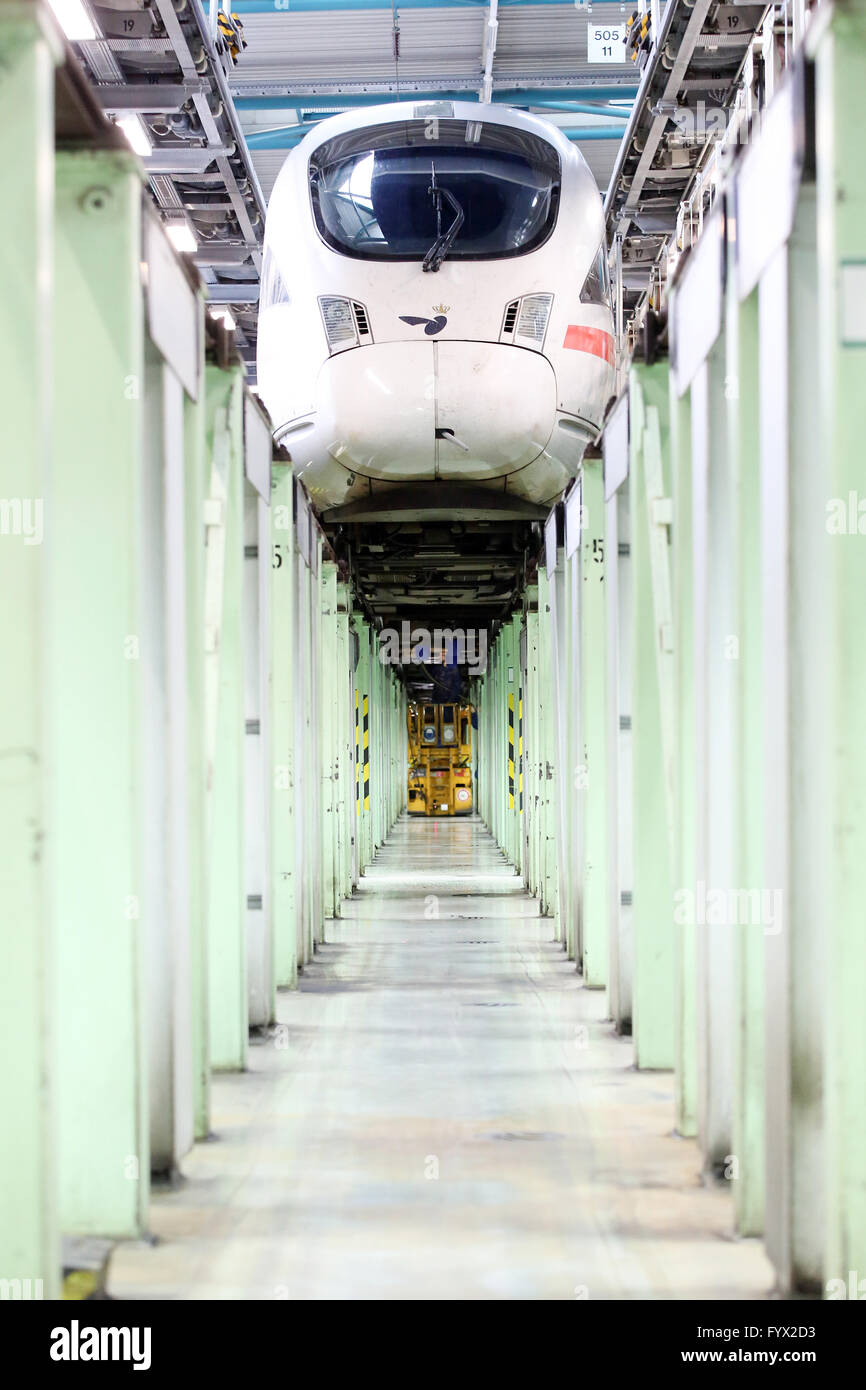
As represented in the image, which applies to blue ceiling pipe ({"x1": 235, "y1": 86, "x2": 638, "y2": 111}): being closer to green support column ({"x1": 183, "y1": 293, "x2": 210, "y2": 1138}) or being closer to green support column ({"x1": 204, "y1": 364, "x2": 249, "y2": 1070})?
green support column ({"x1": 204, "y1": 364, "x2": 249, "y2": 1070})

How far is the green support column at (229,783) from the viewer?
539 cm

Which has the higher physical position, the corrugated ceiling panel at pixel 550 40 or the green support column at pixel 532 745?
the corrugated ceiling panel at pixel 550 40

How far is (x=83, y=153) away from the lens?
3.50 metres

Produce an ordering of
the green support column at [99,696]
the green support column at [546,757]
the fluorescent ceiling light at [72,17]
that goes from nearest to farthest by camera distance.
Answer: the green support column at [99,696]
the fluorescent ceiling light at [72,17]
the green support column at [546,757]

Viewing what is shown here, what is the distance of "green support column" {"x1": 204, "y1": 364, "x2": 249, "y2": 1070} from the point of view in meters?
5.39

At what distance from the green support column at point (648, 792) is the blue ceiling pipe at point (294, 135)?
10.8 m

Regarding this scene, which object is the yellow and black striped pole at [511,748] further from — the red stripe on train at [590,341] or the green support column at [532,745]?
the red stripe on train at [590,341]

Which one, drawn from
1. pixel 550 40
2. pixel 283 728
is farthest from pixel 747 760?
pixel 550 40

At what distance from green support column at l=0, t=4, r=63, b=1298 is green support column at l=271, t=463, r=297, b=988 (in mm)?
4608

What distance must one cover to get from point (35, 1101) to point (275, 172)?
1537 centimetres

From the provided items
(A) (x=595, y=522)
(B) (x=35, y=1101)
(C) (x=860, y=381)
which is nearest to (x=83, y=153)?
(C) (x=860, y=381)

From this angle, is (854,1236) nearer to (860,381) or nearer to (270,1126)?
(860,381)

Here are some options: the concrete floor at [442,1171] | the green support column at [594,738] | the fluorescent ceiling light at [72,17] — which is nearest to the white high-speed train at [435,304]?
the green support column at [594,738]

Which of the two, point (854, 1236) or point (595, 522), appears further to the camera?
point (595, 522)
